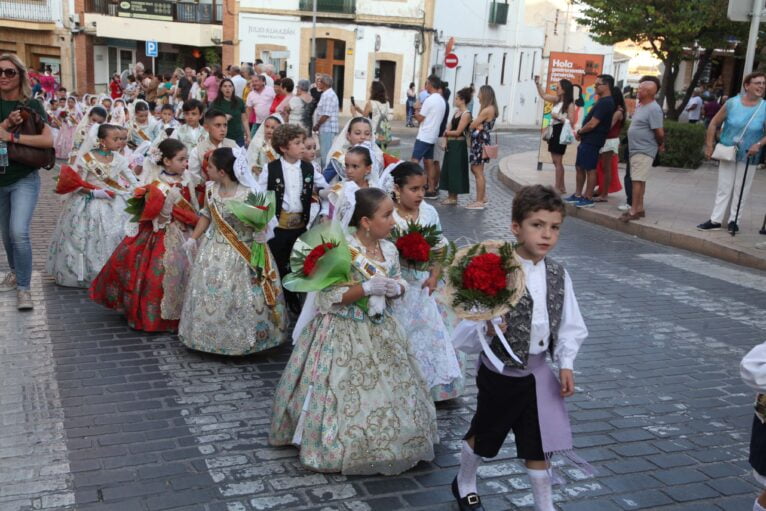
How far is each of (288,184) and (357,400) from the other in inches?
110

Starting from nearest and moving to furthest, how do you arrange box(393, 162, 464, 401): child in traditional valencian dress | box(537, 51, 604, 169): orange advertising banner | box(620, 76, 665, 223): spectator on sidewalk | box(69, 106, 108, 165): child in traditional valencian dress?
box(393, 162, 464, 401): child in traditional valencian dress < box(69, 106, 108, 165): child in traditional valencian dress < box(620, 76, 665, 223): spectator on sidewalk < box(537, 51, 604, 169): orange advertising banner

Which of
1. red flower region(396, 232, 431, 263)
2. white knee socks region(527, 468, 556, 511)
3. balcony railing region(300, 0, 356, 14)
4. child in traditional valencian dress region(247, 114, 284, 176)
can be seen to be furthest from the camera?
balcony railing region(300, 0, 356, 14)

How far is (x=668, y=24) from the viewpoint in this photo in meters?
19.4

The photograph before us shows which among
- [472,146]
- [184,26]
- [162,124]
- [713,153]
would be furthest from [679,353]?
[184,26]

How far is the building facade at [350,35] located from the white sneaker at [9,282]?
31236 millimetres

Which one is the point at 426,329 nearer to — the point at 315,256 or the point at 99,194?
the point at 315,256

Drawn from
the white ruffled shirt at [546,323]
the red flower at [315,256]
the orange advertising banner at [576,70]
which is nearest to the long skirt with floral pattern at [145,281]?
the red flower at [315,256]

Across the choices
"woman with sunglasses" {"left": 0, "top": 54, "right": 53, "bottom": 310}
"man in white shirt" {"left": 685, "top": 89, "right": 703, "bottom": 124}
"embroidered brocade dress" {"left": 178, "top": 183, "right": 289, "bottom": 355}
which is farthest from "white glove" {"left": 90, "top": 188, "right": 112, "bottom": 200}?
"man in white shirt" {"left": 685, "top": 89, "right": 703, "bottom": 124}

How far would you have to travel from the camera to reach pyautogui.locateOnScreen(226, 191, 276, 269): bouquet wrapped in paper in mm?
6102

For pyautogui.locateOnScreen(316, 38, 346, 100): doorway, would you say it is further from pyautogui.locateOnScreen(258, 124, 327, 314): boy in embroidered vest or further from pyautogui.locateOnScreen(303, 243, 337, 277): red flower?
pyautogui.locateOnScreen(303, 243, 337, 277): red flower

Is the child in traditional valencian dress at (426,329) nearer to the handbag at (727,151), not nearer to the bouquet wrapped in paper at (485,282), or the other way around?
the bouquet wrapped in paper at (485,282)

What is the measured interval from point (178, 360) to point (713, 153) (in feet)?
25.4

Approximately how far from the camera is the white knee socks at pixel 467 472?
4152 millimetres

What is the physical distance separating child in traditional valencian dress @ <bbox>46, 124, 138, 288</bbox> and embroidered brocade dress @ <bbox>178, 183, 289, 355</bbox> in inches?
88.2
